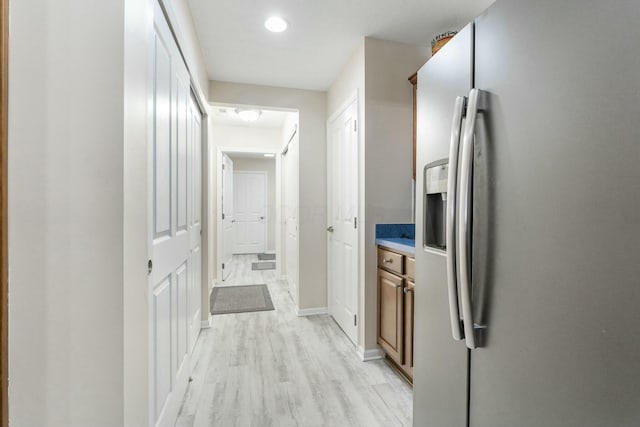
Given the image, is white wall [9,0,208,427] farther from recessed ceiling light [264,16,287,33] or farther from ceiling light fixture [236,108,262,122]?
ceiling light fixture [236,108,262,122]

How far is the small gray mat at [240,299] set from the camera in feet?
11.1

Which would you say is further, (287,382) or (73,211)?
(287,382)

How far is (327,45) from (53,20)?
2.01 metres

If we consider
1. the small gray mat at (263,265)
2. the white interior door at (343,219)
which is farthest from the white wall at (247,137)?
the small gray mat at (263,265)

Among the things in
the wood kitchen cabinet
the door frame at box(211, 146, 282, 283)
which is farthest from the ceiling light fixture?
the wood kitchen cabinet

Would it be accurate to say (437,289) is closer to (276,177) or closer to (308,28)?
(308,28)

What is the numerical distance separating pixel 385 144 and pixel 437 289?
1461 mm

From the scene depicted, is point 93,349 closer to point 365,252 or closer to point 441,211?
point 441,211

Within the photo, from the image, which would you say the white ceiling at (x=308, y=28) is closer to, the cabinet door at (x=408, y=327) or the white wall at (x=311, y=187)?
the white wall at (x=311, y=187)

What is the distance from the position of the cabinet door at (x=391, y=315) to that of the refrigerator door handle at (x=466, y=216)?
43.9 inches

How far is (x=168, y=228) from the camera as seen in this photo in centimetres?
148

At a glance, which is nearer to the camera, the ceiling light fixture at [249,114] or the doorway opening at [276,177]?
the doorway opening at [276,177]

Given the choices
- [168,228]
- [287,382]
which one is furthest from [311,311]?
[168,228]

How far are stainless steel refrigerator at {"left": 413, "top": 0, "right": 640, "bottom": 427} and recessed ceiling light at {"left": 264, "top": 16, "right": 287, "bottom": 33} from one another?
144 centimetres
